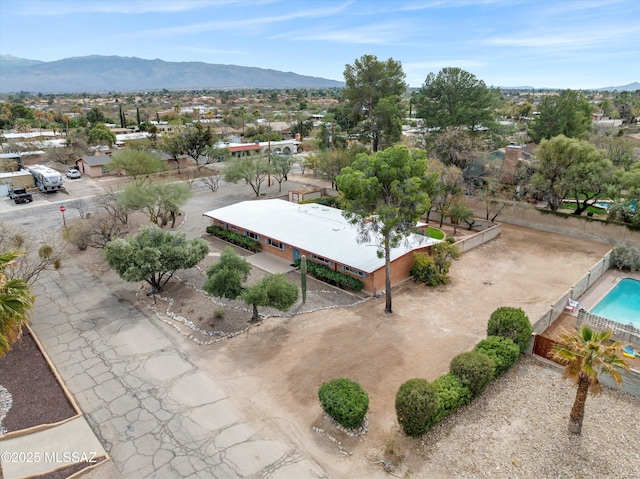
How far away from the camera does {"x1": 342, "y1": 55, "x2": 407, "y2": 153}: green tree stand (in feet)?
121

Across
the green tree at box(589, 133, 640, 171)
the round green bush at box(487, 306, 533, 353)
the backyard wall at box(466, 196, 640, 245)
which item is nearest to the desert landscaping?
the round green bush at box(487, 306, 533, 353)

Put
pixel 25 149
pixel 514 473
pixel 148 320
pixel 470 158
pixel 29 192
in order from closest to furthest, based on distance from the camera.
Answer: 1. pixel 514 473
2. pixel 148 320
3. pixel 470 158
4. pixel 29 192
5. pixel 25 149

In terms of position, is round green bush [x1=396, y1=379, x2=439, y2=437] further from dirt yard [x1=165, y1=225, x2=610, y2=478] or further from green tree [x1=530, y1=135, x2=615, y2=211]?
green tree [x1=530, y1=135, x2=615, y2=211]

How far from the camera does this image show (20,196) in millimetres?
39531

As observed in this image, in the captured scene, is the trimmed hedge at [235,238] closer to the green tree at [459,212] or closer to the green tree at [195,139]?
the green tree at [459,212]

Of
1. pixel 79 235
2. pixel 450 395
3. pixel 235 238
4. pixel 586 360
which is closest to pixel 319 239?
pixel 235 238

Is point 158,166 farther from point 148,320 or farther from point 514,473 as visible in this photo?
point 514,473

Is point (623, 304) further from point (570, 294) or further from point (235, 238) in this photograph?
point (235, 238)

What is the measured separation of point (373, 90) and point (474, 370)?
29497 mm

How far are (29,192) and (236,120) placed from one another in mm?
56165

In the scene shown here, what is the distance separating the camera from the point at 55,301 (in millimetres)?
21625

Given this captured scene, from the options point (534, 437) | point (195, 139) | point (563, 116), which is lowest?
point (534, 437)

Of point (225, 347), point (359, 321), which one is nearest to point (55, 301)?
point (225, 347)

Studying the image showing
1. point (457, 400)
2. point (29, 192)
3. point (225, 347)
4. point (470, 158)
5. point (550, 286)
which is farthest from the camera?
point (29, 192)
